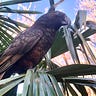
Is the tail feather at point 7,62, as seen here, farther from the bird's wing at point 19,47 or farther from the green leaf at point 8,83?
the green leaf at point 8,83

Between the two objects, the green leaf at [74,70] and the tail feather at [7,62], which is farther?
the tail feather at [7,62]

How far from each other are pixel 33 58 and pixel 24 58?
0.24ft

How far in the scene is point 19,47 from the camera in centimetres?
173

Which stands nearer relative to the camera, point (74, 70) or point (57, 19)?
point (74, 70)

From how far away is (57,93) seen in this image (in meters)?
1.17

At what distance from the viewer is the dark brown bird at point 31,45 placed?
5.45ft

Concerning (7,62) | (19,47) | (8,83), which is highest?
(19,47)

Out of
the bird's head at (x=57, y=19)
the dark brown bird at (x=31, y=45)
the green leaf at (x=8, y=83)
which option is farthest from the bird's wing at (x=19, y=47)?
the green leaf at (x=8, y=83)

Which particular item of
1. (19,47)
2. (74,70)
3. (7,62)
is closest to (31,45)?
(19,47)

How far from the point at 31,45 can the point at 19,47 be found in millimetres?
83

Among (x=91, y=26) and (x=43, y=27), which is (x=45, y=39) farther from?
(x=91, y=26)

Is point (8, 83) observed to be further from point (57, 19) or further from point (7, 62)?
point (57, 19)

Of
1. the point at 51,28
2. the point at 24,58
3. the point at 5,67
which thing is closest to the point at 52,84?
the point at 5,67

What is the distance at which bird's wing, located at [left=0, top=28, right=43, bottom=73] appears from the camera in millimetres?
1625
